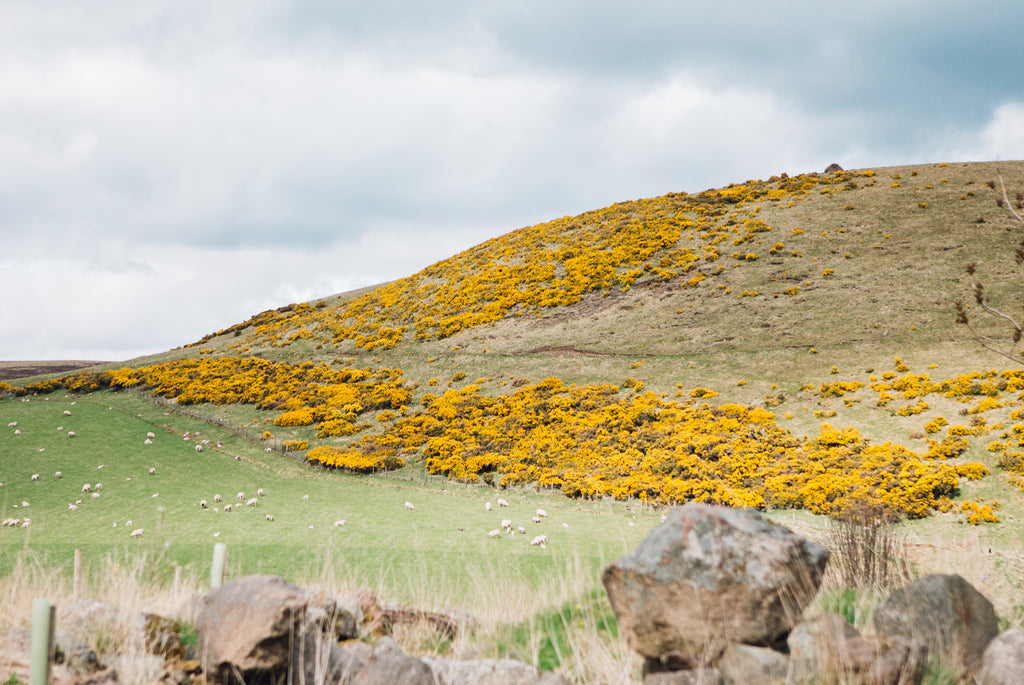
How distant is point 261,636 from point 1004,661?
5673 mm

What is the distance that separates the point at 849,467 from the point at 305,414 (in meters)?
24.1

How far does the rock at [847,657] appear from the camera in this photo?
14.3 feet

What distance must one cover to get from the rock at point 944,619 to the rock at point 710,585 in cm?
87

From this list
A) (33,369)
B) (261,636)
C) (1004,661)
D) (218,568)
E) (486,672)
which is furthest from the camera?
(33,369)

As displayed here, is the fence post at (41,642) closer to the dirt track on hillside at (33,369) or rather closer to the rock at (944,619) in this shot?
the rock at (944,619)

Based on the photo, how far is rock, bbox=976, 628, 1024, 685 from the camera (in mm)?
4234

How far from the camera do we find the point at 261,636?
4695 millimetres

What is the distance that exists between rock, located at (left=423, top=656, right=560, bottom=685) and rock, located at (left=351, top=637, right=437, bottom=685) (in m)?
0.18

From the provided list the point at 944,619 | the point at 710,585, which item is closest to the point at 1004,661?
the point at 944,619

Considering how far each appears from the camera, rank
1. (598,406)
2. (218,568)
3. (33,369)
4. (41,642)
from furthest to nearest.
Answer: (33,369) < (598,406) < (218,568) < (41,642)

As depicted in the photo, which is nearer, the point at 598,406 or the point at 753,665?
the point at 753,665

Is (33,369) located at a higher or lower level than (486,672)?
higher

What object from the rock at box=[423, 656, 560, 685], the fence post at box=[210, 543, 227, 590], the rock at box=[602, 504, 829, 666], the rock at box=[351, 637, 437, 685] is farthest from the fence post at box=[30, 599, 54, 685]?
the rock at box=[602, 504, 829, 666]

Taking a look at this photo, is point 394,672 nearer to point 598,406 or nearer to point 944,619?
point 944,619
